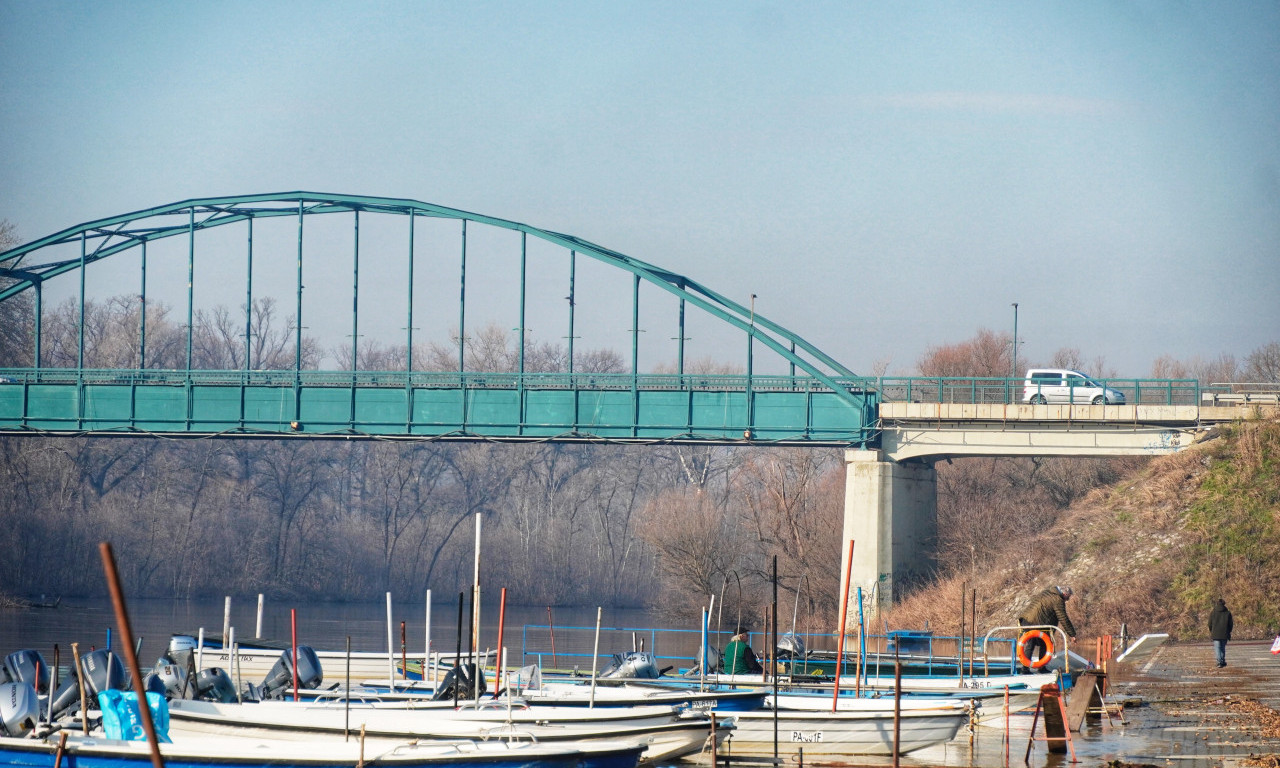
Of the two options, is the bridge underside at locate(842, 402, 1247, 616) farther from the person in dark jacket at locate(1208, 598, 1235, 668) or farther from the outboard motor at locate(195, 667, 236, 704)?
the outboard motor at locate(195, 667, 236, 704)

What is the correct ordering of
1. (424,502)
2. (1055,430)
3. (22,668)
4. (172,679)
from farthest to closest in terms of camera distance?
(424,502)
(1055,430)
(172,679)
(22,668)

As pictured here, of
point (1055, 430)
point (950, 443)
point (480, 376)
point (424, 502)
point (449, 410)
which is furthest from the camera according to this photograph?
point (424, 502)

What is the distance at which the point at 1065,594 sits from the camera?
84.4ft

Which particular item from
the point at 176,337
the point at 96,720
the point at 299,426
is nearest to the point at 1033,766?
the point at 96,720

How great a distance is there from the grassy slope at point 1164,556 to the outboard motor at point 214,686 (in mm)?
27203

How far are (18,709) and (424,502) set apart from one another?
6819 centimetres

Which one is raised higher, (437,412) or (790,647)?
(437,412)

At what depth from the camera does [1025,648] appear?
22.2 meters

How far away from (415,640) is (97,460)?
33.7 meters

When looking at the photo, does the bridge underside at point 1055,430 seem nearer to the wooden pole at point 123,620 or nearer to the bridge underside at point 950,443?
the bridge underside at point 950,443

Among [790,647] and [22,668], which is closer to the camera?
[22,668]

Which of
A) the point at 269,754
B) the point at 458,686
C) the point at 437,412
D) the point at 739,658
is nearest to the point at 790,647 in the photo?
the point at 739,658

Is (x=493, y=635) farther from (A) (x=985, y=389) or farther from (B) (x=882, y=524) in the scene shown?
(A) (x=985, y=389)

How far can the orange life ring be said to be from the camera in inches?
855
